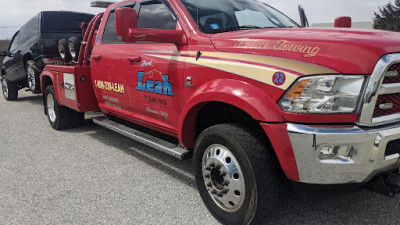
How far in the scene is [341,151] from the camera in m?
2.16

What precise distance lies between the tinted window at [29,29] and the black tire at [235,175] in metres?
6.45

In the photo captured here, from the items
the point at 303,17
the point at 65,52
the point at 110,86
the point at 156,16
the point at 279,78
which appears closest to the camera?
the point at 279,78

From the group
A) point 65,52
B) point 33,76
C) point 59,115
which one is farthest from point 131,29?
point 33,76

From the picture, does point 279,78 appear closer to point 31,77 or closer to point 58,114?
point 58,114

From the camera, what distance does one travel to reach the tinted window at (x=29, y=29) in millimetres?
7882

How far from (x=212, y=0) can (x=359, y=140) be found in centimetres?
214

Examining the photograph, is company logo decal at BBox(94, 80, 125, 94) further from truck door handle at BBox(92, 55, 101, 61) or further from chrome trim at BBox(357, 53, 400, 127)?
chrome trim at BBox(357, 53, 400, 127)

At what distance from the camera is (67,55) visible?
6199 millimetres

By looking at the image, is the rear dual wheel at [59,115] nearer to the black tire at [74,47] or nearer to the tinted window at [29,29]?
the black tire at [74,47]

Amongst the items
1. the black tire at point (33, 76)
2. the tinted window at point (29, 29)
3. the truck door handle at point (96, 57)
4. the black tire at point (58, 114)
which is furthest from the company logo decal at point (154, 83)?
the tinted window at point (29, 29)

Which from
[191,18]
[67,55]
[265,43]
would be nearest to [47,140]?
[67,55]

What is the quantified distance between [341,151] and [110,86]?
10.1 ft

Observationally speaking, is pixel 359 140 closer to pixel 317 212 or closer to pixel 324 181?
pixel 324 181

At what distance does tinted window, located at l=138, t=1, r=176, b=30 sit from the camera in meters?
3.49
